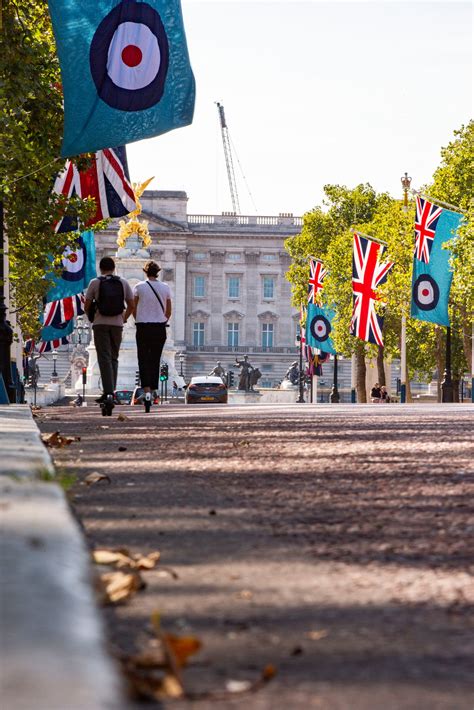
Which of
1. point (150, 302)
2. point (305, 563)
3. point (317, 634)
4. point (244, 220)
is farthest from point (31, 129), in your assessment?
point (244, 220)

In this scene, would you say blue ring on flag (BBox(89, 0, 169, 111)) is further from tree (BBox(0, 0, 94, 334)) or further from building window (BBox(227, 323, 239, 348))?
building window (BBox(227, 323, 239, 348))

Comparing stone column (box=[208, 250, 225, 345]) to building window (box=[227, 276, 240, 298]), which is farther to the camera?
building window (box=[227, 276, 240, 298])

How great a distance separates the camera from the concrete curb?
2.07m

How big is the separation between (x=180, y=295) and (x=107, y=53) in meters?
123

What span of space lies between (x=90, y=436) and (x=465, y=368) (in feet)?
187

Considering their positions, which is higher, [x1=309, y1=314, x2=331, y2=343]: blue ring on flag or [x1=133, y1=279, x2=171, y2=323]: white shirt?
[x1=309, y1=314, x2=331, y2=343]: blue ring on flag

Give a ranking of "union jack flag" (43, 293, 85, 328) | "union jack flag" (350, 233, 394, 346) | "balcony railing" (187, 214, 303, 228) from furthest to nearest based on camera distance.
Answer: "balcony railing" (187, 214, 303, 228), "union jack flag" (350, 233, 394, 346), "union jack flag" (43, 293, 85, 328)

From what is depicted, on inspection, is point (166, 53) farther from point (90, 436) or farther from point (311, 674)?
point (311, 674)

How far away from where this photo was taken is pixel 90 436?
1220cm

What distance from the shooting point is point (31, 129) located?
21.6 metres

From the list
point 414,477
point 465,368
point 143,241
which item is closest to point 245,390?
point 143,241

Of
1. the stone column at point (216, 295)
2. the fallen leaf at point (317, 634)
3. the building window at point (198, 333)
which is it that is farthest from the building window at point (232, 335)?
the fallen leaf at point (317, 634)

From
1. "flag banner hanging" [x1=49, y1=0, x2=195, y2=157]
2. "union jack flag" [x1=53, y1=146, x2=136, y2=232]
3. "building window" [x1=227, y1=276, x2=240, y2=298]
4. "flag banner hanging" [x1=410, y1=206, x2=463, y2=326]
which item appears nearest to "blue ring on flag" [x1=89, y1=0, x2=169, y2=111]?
"flag banner hanging" [x1=49, y1=0, x2=195, y2=157]

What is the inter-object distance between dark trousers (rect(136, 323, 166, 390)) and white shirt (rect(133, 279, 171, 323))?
0.26ft
